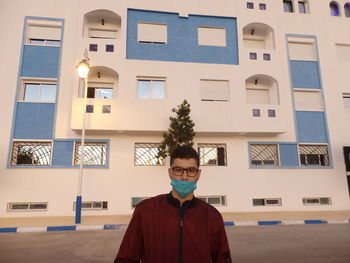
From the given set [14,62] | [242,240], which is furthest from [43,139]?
[242,240]

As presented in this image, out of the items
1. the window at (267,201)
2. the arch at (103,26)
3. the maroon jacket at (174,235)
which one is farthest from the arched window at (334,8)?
the maroon jacket at (174,235)

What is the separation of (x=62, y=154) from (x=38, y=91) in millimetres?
3254

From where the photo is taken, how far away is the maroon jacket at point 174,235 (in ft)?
5.43

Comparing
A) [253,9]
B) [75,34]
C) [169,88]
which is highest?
[253,9]

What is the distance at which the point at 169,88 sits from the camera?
1023 cm

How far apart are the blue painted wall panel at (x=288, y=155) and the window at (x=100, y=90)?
891 centimetres

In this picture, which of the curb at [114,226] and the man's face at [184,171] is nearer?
the man's face at [184,171]

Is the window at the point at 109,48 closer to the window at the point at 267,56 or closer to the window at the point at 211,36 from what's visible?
the window at the point at 211,36

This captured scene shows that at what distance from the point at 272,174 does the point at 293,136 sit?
7.50 ft

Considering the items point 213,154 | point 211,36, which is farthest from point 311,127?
point 211,36

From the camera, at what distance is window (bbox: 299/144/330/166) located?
11117 mm

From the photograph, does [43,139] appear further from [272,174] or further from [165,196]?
[272,174]

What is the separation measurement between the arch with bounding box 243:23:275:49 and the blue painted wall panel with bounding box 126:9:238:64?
1207mm

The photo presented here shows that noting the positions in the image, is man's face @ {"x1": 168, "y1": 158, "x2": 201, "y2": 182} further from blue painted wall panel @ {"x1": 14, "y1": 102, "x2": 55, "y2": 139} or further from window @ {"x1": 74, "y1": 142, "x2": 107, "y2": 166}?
blue painted wall panel @ {"x1": 14, "y1": 102, "x2": 55, "y2": 139}
